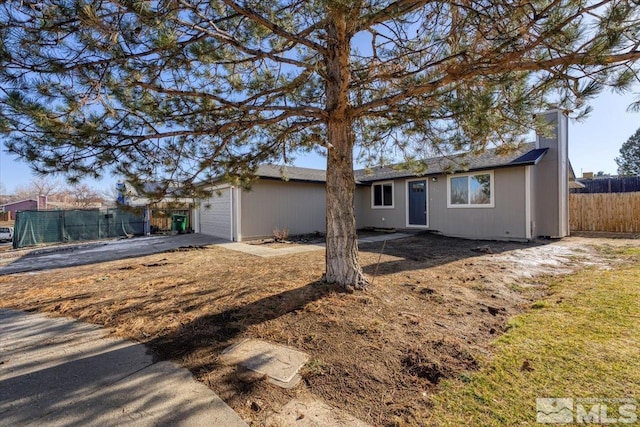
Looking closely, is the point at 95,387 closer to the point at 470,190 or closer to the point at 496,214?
the point at 496,214

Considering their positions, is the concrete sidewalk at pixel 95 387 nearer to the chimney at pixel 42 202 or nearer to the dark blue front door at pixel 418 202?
the dark blue front door at pixel 418 202

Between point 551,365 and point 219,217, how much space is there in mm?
11962

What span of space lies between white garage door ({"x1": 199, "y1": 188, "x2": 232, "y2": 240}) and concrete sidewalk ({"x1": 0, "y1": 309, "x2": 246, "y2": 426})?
7.91 m

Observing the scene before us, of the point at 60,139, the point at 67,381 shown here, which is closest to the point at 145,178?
the point at 60,139

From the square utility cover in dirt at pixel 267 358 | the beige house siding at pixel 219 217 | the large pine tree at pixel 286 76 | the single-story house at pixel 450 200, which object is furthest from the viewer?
the beige house siding at pixel 219 217

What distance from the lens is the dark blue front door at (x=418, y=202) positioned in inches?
484

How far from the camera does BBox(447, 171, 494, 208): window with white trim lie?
34.3ft

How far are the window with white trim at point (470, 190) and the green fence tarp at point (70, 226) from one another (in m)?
12.5

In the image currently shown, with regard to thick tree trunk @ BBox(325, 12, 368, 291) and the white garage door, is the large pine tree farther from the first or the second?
the white garage door

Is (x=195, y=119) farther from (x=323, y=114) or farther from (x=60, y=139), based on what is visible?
(x=323, y=114)

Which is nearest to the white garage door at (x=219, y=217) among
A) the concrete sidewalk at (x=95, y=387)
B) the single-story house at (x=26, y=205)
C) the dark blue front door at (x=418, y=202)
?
the dark blue front door at (x=418, y=202)

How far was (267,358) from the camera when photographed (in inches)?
103

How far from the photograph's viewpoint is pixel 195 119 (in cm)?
425

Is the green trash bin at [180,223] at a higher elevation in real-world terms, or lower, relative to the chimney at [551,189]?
lower
